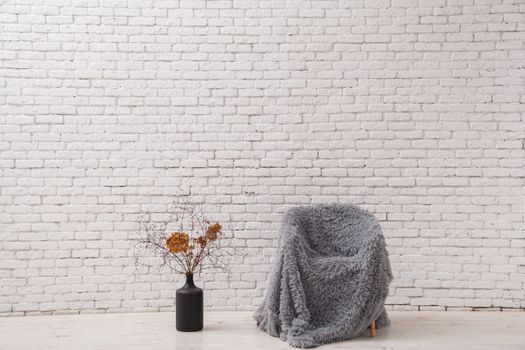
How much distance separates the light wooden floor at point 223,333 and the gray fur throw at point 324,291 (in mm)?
99

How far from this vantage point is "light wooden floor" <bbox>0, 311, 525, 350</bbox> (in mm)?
3494

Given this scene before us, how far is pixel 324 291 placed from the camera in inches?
143

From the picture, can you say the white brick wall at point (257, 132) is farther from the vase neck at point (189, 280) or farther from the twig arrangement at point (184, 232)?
the vase neck at point (189, 280)

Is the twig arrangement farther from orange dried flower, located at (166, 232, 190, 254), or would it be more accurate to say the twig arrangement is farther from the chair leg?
the chair leg

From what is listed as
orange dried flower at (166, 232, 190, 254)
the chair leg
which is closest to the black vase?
orange dried flower at (166, 232, 190, 254)

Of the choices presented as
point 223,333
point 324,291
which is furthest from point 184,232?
point 324,291

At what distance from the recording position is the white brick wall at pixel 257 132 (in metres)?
4.23

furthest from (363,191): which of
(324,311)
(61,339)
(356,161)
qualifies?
(61,339)

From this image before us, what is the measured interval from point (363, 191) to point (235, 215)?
966mm

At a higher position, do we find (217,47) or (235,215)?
(217,47)

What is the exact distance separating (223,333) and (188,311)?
0.27 m

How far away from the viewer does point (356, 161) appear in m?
4.28

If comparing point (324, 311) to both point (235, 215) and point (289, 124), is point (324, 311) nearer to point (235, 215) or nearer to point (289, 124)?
point (235, 215)

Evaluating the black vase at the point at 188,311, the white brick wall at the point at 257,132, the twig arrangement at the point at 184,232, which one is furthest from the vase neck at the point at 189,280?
the white brick wall at the point at 257,132
